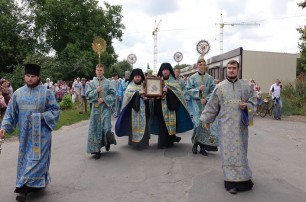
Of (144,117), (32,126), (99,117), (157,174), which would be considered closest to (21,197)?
(32,126)

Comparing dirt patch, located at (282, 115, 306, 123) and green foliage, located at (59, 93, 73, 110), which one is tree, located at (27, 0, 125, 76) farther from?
dirt patch, located at (282, 115, 306, 123)

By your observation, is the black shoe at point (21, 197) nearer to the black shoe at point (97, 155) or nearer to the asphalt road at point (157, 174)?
the asphalt road at point (157, 174)

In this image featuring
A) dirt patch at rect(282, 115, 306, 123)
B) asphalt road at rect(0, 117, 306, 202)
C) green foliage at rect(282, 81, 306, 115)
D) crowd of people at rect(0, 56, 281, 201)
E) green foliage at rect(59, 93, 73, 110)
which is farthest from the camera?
green foliage at rect(59, 93, 73, 110)

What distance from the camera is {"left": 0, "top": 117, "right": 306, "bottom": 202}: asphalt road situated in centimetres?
546

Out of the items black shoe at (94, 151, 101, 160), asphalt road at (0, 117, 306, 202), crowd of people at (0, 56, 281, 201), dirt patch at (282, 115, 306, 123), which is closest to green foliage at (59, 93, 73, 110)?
asphalt road at (0, 117, 306, 202)

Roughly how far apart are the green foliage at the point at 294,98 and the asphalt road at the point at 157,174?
9.44m

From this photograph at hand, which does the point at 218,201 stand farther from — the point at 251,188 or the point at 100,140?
the point at 100,140

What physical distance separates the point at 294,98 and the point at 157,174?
16083 mm

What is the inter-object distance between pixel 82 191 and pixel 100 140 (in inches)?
95.5

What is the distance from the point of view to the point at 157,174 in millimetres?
6625

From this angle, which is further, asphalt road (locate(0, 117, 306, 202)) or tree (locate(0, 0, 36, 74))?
tree (locate(0, 0, 36, 74))

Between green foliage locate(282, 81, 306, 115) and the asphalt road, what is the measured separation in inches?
372

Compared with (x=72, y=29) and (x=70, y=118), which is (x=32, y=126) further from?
(x=72, y=29)

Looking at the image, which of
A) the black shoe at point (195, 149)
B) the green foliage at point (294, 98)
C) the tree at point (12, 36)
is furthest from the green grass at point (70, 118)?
the tree at point (12, 36)
